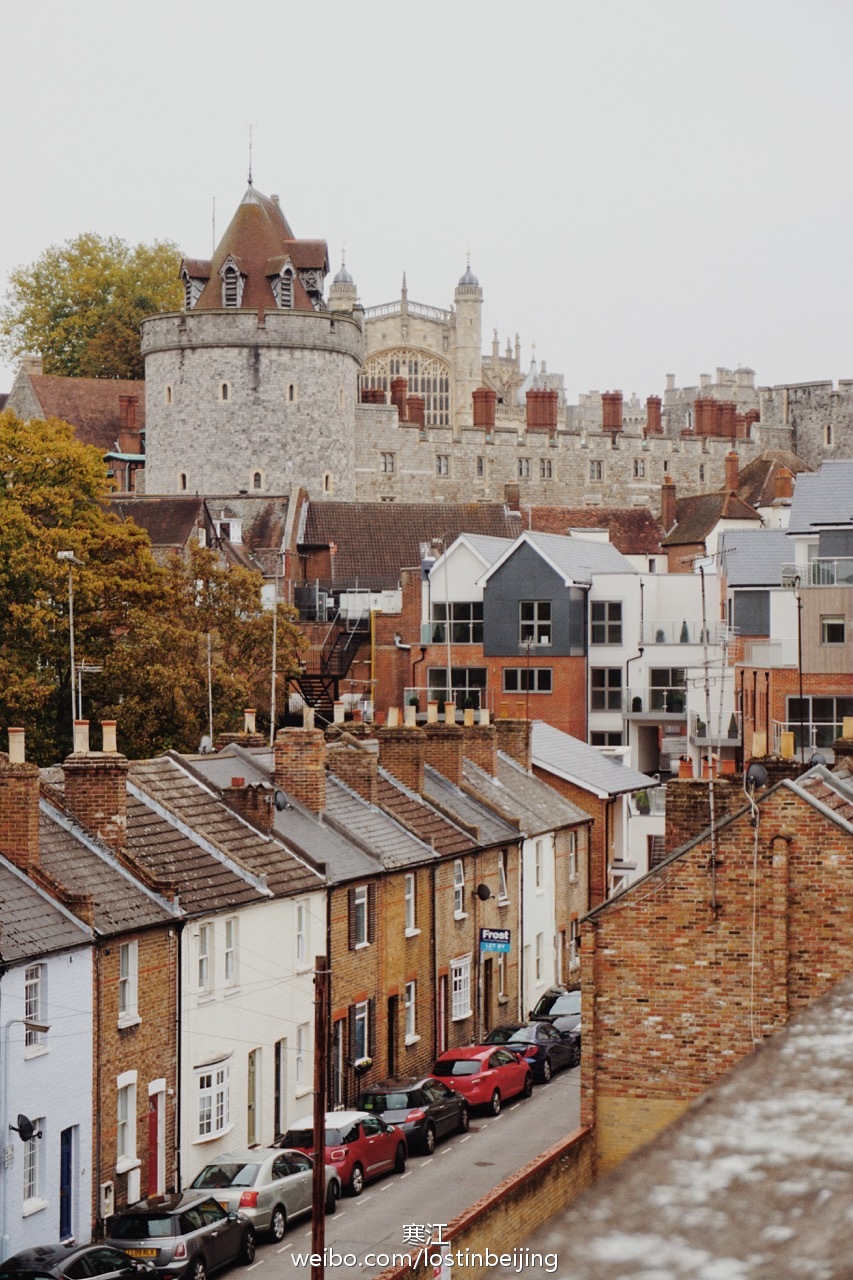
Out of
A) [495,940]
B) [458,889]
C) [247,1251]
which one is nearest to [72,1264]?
[247,1251]

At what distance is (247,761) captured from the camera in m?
34.7

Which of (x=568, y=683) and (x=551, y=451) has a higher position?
(x=551, y=451)

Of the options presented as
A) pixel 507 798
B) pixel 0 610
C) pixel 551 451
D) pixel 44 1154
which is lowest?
pixel 44 1154

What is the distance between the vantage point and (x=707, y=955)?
694 inches

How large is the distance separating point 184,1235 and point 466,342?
136m

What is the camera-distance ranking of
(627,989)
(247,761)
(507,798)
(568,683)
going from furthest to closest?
(568,683)
(507,798)
(247,761)
(627,989)

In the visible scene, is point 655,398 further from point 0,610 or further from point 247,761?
point 247,761

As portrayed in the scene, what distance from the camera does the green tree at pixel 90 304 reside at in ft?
340

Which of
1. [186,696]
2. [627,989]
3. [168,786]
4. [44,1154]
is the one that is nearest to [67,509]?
[186,696]

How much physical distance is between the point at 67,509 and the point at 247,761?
22641mm

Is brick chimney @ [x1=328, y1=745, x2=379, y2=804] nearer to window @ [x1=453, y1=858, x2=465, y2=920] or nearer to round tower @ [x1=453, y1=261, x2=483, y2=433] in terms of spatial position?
window @ [x1=453, y1=858, x2=465, y2=920]

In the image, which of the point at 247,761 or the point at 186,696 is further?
the point at 186,696

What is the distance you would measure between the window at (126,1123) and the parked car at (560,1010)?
13.9 meters

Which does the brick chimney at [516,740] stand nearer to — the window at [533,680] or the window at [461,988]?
the window at [461,988]
